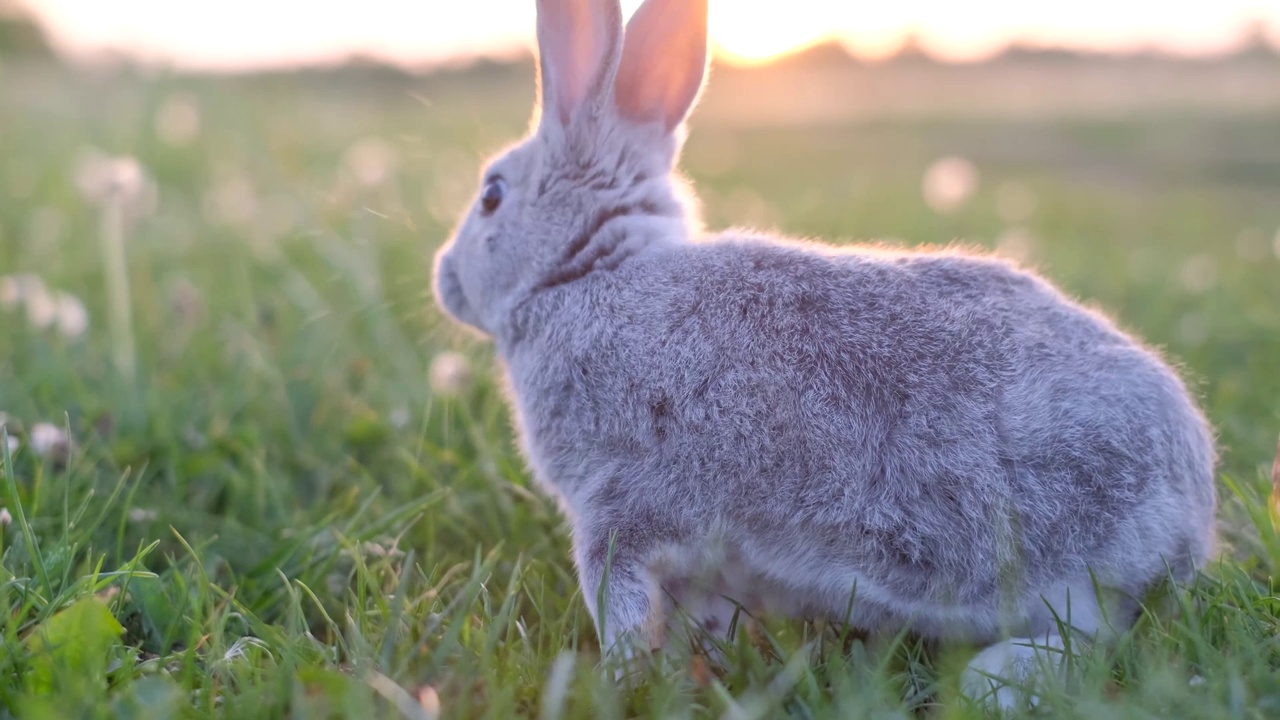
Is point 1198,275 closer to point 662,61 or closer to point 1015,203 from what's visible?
point 1015,203

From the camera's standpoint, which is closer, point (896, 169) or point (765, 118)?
point (896, 169)

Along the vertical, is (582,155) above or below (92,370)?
above

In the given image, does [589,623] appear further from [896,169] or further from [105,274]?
[896,169]

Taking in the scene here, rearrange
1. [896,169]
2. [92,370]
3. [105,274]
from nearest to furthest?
[92,370]
[105,274]
[896,169]

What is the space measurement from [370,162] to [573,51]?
3920 millimetres

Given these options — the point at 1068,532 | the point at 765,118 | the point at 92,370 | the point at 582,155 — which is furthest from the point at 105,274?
the point at 765,118

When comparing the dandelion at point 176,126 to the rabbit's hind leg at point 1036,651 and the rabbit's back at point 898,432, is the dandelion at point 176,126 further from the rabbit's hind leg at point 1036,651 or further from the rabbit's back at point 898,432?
the rabbit's hind leg at point 1036,651

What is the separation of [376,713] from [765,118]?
15740 millimetres

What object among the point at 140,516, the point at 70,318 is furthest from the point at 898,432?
the point at 70,318

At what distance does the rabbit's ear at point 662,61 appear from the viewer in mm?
3266

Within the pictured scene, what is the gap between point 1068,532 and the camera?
2490 mm

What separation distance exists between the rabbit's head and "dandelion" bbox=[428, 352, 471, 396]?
1.06 ft

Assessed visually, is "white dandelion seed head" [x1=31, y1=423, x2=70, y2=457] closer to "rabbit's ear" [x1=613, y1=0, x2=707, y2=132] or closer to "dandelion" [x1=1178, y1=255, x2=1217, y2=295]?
"rabbit's ear" [x1=613, y1=0, x2=707, y2=132]

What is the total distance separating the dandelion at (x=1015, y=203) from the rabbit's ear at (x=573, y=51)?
18.3ft
